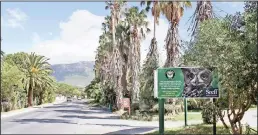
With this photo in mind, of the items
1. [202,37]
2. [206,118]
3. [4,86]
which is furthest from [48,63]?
[202,37]

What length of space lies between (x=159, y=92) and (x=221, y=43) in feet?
11.4

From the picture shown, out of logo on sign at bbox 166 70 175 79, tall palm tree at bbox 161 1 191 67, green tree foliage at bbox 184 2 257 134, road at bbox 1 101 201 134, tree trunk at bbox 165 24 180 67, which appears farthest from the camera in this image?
tree trunk at bbox 165 24 180 67

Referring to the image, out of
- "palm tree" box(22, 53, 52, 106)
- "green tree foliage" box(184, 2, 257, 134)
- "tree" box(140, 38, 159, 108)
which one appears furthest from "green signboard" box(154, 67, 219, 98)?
"palm tree" box(22, 53, 52, 106)

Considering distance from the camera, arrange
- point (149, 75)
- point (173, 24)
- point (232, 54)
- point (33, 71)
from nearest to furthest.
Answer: point (232, 54) → point (173, 24) → point (149, 75) → point (33, 71)

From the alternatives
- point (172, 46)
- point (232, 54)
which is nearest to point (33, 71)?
point (172, 46)

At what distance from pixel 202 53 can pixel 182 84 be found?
1745 mm

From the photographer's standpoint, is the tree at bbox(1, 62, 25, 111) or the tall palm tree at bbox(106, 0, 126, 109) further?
the tree at bbox(1, 62, 25, 111)

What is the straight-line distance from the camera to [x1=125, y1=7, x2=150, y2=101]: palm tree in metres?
43.8

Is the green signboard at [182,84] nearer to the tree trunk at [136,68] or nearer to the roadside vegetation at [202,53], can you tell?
the roadside vegetation at [202,53]

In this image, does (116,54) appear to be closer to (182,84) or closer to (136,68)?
(136,68)

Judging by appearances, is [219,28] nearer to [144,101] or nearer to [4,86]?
[144,101]

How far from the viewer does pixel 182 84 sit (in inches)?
692

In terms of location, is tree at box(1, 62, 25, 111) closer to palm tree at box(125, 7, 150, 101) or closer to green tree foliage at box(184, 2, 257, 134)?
palm tree at box(125, 7, 150, 101)

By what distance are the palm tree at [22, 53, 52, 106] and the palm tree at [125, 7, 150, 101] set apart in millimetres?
25898
